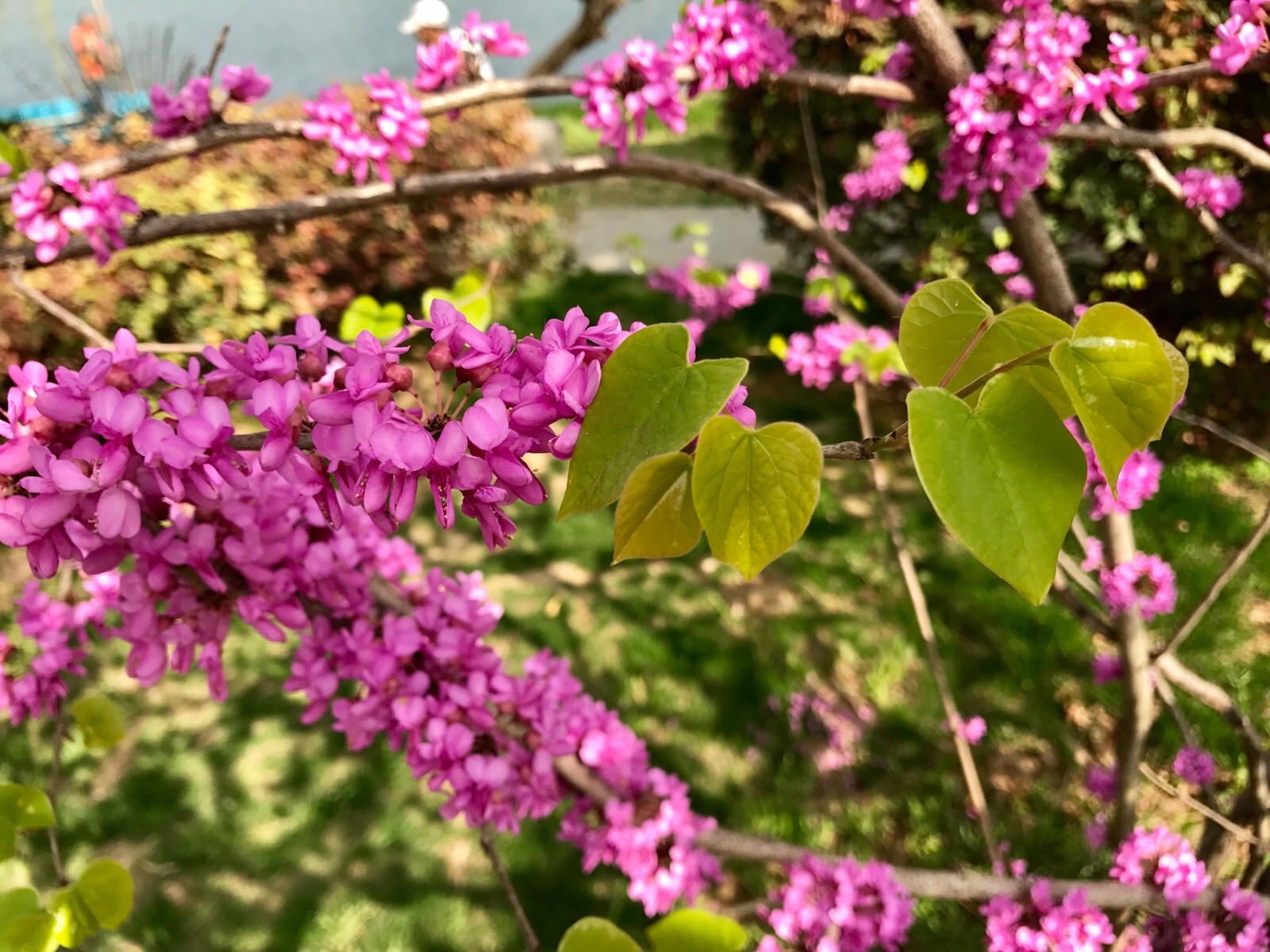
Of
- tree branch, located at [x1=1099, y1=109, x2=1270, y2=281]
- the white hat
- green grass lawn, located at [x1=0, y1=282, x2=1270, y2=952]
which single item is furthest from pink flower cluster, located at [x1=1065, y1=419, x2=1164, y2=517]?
the white hat

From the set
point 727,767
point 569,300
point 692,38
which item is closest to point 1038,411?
point 692,38

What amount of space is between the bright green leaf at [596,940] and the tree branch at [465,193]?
1.26 meters

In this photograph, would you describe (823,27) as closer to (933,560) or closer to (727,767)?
(933,560)

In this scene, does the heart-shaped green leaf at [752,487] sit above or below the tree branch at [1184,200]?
above

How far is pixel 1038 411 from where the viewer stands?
51 cm

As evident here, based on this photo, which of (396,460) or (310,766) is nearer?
(396,460)

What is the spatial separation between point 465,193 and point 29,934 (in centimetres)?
151

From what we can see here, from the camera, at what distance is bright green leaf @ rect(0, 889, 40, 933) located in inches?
31.0

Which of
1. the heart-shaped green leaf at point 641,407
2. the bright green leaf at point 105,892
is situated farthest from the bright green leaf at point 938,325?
the bright green leaf at point 105,892

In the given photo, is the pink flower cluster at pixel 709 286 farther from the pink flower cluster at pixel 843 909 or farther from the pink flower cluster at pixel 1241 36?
the pink flower cluster at pixel 843 909

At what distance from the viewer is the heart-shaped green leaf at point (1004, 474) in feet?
1.52

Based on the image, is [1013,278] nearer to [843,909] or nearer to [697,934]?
[843,909]

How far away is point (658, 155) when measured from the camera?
8.65 metres

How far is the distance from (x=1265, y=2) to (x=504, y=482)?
188cm
